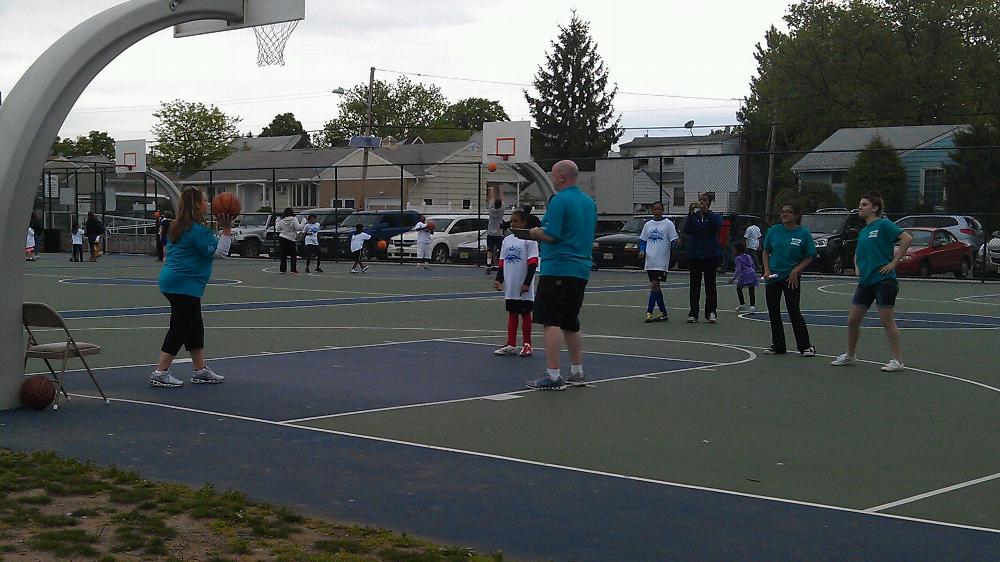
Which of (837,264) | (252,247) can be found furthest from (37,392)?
(252,247)

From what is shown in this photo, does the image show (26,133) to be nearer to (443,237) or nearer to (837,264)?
(837,264)

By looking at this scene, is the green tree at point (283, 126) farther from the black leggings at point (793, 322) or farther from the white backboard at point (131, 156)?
the black leggings at point (793, 322)

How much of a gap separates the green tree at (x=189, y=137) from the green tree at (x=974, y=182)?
240ft

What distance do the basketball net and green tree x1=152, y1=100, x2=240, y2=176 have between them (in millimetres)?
89448

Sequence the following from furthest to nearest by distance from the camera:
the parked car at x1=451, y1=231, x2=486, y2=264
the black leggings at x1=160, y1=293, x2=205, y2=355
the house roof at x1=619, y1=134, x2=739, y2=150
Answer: the house roof at x1=619, y1=134, x2=739, y2=150 → the parked car at x1=451, y1=231, x2=486, y2=264 → the black leggings at x1=160, y1=293, x2=205, y2=355

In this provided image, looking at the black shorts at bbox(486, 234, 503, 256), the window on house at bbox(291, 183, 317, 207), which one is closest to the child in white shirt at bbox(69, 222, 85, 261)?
the black shorts at bbox(486, 234, 503, 256)

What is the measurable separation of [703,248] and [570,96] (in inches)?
2787

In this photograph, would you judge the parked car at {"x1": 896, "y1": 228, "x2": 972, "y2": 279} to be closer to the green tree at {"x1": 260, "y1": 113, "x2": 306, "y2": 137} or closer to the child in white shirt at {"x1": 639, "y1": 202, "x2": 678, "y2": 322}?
the child in white shirt at {"x1": 639, "y1": 202, "x2": 678, "y2": 322}

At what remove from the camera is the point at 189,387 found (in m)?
11.5

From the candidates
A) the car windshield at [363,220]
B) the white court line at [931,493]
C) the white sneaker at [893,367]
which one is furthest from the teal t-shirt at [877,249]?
the car windshield at [363,220]

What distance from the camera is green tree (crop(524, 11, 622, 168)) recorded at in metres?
88.6

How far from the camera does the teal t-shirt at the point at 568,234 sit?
37.7 ft

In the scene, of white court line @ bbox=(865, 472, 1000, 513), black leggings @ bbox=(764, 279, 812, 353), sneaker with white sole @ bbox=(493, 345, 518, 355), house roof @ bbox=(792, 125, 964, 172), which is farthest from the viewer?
house roof @ bbox=(792, 125, 964, 172)

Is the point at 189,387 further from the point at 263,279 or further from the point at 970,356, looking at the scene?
the point at 263,279
